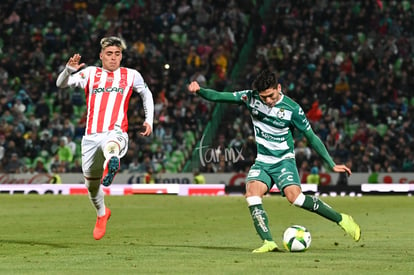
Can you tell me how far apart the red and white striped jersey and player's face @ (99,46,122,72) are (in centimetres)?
8

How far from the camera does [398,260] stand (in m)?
10.5

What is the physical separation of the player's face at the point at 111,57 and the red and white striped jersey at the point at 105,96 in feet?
0.27

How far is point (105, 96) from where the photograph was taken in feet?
43.3

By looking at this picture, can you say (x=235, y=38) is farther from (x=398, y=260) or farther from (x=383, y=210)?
(x=398, y=260)

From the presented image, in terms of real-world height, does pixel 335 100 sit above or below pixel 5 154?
above

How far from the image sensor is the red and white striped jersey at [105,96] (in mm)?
13133

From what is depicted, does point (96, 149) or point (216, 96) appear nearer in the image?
point (216, 96)

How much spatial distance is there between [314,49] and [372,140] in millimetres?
5010

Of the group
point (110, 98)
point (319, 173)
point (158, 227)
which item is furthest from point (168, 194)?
point (110, 98)

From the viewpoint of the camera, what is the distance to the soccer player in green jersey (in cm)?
1186

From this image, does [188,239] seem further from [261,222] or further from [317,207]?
[317,207]

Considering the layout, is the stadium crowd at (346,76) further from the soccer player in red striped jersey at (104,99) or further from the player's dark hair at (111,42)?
the player's dark hair at (111,42)

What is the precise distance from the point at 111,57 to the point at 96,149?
125cm

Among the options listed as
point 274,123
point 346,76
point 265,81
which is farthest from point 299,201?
point 346,76
